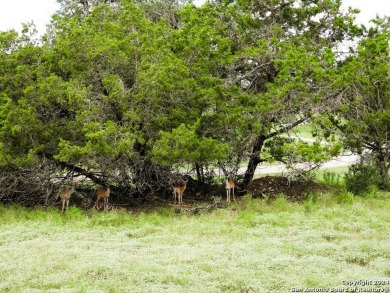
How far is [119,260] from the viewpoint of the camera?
8391mm

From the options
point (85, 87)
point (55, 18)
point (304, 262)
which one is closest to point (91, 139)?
point (85, 87)

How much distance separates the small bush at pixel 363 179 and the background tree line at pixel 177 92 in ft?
3.66

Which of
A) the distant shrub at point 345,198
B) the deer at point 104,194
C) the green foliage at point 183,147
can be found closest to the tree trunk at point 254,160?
the green foliage at point 183,147

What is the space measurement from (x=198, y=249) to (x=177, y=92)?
19.4 ft

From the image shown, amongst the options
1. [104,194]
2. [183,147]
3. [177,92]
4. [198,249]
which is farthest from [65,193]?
[198,249]

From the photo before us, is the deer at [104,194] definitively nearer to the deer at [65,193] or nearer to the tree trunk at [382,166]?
the deer at [65,193]

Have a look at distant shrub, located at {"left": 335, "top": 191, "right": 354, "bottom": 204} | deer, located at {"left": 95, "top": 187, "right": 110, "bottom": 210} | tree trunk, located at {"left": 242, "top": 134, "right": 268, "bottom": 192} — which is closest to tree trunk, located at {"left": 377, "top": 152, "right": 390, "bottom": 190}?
distant shrub, located at {"left": 335, "top": 191, "right": 354, "bottom": 204}

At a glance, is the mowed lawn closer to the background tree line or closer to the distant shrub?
the distant shrub

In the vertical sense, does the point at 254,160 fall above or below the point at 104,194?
above

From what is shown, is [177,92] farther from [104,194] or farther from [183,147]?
[104,194]

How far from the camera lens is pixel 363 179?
16.3 meters

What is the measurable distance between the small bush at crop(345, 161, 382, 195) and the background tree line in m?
1.12

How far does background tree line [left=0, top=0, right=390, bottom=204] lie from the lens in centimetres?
1345

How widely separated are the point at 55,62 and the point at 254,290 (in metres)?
9.85
